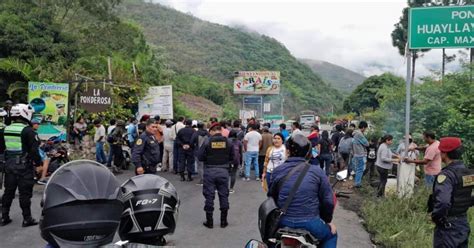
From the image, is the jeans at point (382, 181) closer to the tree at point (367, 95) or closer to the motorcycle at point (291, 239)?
the motorcycle at point (291, 239)

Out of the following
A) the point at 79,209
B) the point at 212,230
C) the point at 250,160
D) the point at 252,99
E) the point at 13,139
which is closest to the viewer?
the point at 79,209

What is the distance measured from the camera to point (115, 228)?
2197 millimetres

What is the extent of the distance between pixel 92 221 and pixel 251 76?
149 ft

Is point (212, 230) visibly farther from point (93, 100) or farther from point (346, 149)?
point (93, 100)

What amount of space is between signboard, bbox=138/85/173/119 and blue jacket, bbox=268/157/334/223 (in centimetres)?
1248

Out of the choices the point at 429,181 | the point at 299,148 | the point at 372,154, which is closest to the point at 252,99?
the point at 372,154

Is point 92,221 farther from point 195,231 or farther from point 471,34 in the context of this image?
point 471,34

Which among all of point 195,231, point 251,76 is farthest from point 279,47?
point 195,231

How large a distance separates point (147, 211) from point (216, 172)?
4.36 metres

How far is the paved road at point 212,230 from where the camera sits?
240 inches

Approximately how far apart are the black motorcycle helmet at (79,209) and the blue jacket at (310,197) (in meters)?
1.71

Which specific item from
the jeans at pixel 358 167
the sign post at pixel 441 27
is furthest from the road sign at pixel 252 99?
the sign post at pixel 441 27

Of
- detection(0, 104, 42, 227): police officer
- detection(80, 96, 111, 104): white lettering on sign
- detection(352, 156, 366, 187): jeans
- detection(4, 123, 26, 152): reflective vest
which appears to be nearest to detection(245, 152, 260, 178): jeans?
detection(352, 156, 366, 187): jeans

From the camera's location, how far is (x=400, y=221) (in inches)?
273
